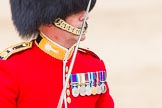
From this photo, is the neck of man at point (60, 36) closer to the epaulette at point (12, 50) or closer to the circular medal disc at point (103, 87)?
the epaulette at point (12, 50)

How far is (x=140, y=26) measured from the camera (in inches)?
246

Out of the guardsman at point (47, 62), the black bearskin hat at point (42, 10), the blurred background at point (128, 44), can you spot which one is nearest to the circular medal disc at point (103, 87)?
the guardsman at point (47, 62)

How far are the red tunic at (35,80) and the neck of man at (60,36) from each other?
6 centimetres

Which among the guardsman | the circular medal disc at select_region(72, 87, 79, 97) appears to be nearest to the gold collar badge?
the guardsman

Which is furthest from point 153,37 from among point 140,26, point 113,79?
point 113,79

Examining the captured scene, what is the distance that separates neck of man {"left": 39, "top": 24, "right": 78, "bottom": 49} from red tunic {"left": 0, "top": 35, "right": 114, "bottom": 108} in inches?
2.4

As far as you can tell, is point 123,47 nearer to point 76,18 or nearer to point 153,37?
point 153,37

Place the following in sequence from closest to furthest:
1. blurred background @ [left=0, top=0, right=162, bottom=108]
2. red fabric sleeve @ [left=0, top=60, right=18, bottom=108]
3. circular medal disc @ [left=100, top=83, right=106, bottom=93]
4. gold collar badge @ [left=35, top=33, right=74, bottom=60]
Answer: red fabric sleeve @ [left=0, top=60, right=18, bottom=108]
gold collar badge @ [left=35, top=33, right=74, bottom=60]
circular medal disc @ [left=100, top=83, right=106, bottom=93]
blurred background @ [left=0, top=0, right=162, bottom=108]

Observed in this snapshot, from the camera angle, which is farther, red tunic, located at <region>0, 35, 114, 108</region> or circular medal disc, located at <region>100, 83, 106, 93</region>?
circular medal disc, located at <region>100, 83, 106, 93</region>

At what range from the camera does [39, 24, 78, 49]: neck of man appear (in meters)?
2.37

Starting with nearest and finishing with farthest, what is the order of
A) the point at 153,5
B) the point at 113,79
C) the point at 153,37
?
the point at 113,79 < the point at 153,37 < the point at 153,5

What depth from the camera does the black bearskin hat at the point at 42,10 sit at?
241 centimetres

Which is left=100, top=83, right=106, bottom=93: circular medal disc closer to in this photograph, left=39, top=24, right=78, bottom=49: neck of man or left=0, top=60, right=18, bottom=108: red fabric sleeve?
left=39, top=24, right=78, bottom=49: neck of man

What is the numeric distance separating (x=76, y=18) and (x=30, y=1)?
0.55 ft
